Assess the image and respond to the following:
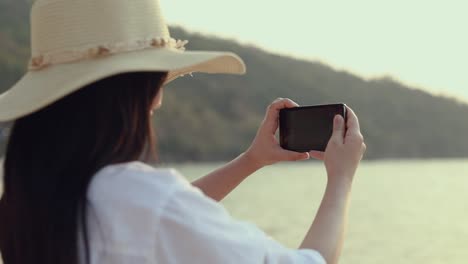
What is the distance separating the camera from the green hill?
100 ft

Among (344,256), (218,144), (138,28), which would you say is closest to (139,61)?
(138,28)

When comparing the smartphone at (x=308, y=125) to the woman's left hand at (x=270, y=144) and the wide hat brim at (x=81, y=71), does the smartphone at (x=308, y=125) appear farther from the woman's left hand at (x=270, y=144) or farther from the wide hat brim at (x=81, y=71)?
the wide hat brim at (x=81, y=71)

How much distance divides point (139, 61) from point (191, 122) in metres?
29.9

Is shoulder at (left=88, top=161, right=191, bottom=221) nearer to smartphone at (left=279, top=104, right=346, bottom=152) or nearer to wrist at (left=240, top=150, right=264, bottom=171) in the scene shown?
smartphone at (left=279, top=104, right=346, bottom=152)

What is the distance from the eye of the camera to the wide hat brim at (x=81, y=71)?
120cm

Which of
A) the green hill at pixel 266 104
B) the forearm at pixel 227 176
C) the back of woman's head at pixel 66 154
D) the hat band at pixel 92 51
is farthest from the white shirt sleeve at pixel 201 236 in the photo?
the green hill at pixel 266 104

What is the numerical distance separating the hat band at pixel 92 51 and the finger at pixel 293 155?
0.28 meters

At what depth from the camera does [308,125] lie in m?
1.44

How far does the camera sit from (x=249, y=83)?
3497cm

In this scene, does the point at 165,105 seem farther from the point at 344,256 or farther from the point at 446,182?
the point at 344,256

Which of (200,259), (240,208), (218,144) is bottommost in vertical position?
(218,144)

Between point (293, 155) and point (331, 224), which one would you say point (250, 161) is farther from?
point (331, 224)

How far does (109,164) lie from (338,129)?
32 centimetres

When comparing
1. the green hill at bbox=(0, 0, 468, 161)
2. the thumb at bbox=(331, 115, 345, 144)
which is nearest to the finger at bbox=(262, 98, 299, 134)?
the thumb at bbox=(331, 115, 345, 144)
